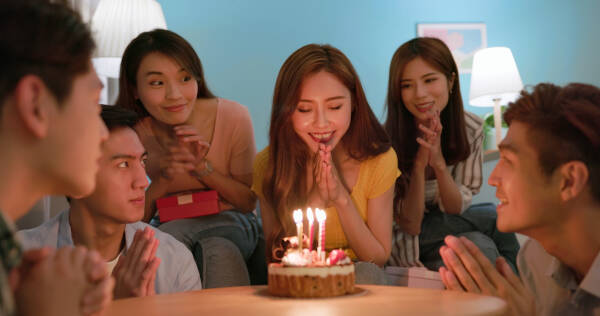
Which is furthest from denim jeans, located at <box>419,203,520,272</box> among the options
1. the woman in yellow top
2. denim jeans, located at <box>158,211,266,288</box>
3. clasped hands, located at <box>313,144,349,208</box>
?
denim jeans, located at <box>158,211,266,288</box>

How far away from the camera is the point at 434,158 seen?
260cm

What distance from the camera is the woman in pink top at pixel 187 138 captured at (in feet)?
8.07

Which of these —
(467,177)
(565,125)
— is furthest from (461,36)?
(565,125)

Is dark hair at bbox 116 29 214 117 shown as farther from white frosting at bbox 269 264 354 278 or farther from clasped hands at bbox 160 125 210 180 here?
white frosting at bbox 269 264 354 278

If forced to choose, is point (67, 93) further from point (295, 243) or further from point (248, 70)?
point (248, 70)

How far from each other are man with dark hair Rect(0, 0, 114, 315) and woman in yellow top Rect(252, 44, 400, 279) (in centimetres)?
122

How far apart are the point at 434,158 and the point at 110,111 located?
4.75 feet

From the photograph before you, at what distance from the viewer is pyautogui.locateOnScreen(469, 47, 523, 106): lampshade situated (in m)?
3.92

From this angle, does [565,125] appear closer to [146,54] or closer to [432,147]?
[432,147]

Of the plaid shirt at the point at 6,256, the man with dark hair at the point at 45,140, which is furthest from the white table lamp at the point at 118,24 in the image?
the plaid shirt at the point at 6,256

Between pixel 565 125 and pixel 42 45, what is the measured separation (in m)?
1.27

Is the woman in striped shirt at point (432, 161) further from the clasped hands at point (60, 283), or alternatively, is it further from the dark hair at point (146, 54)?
the clasped hands at point (60, 283)

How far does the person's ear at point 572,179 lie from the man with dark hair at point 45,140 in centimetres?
114

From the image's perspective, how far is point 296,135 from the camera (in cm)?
241
